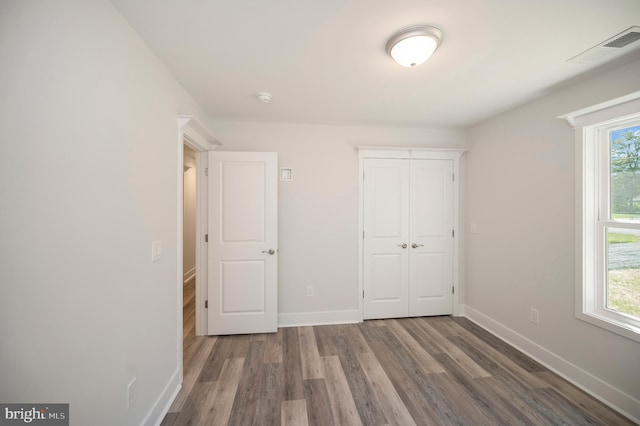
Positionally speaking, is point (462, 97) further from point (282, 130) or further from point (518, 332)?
point (518, 332)

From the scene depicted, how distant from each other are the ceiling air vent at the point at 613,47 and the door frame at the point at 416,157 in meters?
1.47

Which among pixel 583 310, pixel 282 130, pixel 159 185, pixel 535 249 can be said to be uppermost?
pixel 282 130

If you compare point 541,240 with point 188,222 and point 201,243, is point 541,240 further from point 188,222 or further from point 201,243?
point 188,222

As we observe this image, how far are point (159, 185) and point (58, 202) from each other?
29.1 inches

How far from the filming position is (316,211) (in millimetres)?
2926

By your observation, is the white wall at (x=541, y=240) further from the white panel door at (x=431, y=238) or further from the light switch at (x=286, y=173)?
the light switch at (x=286, y=173)

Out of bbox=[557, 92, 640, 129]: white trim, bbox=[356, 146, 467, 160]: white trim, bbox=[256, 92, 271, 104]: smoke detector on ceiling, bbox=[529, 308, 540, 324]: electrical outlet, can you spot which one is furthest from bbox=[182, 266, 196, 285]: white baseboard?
bbox=[557, 92, 640, 129]: white trim

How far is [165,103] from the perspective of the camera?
1685mm

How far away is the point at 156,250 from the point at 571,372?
3.36 metres

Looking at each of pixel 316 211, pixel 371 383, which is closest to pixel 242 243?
pixel 316 211

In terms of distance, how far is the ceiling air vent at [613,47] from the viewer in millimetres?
1350

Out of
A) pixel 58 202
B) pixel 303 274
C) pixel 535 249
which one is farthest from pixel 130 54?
pixel 535 249
